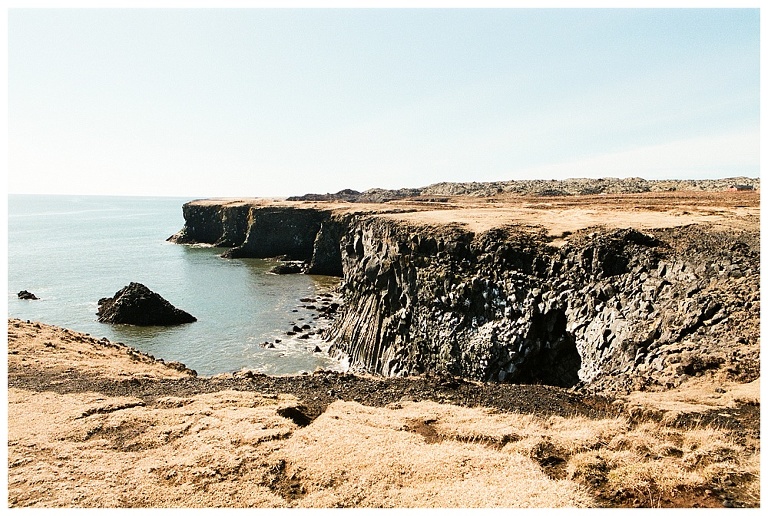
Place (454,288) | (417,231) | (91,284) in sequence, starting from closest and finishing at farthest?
(454,288) < (417,231) < (91,284)

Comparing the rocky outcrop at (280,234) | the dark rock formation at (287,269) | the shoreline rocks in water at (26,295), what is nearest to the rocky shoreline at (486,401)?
the shoreline rocks in water at (26,295)

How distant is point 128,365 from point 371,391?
16.1 metres

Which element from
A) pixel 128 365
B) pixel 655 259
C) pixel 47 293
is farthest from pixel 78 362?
pixel 47 293

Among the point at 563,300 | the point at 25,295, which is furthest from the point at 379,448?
the point at 25,295

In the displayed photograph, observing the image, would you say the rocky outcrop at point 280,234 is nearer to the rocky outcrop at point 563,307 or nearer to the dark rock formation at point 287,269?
the dark rock formation at point 287,269

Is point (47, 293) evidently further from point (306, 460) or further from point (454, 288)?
point (306, 460)

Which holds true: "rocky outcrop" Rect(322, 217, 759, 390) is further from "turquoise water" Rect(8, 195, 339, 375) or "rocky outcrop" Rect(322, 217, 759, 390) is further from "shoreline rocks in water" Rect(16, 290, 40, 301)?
"shoreline rocks in water" Rect(16, 290, 40, 301)

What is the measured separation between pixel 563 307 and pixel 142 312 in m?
45.0

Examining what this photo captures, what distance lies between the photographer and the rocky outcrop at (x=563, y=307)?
20344mm

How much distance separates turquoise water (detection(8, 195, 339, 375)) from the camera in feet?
138

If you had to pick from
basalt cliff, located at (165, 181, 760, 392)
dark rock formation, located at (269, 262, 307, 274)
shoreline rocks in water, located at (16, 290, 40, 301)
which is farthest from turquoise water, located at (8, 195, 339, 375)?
basalt cliff, located at (165, 181, 760, 392)

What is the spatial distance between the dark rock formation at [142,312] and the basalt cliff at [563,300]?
20.9 meters

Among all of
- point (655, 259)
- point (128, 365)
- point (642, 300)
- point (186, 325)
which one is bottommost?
point (186, 325)
